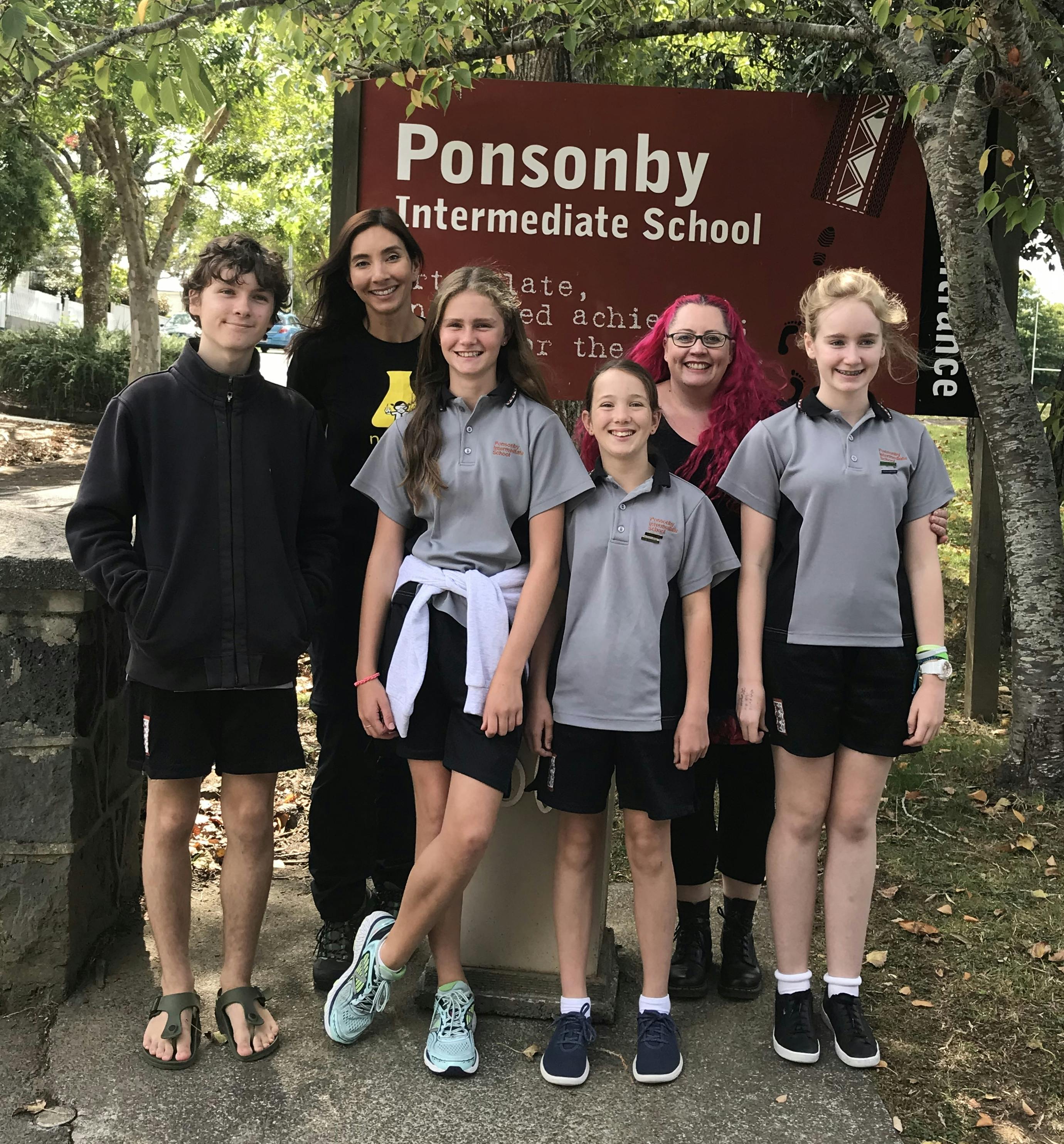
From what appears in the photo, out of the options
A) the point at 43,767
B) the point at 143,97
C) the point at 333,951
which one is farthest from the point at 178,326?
the point at 333,951

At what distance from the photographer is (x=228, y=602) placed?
2.71 m

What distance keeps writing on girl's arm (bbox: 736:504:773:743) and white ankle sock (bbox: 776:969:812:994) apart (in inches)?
24.3

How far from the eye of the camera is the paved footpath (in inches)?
100

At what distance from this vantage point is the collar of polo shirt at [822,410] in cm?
286

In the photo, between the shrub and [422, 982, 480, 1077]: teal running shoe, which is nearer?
[422, 982, 480, 1077]: teal running shoe

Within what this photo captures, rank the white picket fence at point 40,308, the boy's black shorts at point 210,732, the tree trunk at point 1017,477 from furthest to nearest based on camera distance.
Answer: the white picket fence at point 40,308 < the tree trunk at point 1017,477 < the boy's black shorts at point 210,732

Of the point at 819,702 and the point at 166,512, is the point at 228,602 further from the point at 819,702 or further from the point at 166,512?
the point at 819,702

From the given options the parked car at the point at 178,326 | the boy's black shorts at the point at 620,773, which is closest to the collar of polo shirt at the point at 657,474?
the boy's black shorts at the point at 620,773

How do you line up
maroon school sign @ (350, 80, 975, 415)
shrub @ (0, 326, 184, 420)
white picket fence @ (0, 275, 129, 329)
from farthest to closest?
white picket fence @ (0, 275, 129, 329)
shrub @ (0, 326, 184, 420)
maroon school sign @ (350, 80, 975, 415)

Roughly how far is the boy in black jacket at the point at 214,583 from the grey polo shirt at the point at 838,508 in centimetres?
113

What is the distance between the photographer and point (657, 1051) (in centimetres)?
277

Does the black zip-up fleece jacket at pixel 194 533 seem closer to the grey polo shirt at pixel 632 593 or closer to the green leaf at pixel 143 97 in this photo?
the grey polo shirt at pixel 632 593

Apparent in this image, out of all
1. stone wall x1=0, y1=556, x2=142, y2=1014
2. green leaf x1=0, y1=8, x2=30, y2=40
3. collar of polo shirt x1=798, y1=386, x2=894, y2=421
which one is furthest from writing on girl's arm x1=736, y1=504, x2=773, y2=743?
green leaf x1=0, y1=8, x2=30, y2=40

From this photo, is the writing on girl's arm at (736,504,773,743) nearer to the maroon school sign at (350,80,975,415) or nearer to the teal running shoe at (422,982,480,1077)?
the teal running shoe at (422,982,480,1077)
